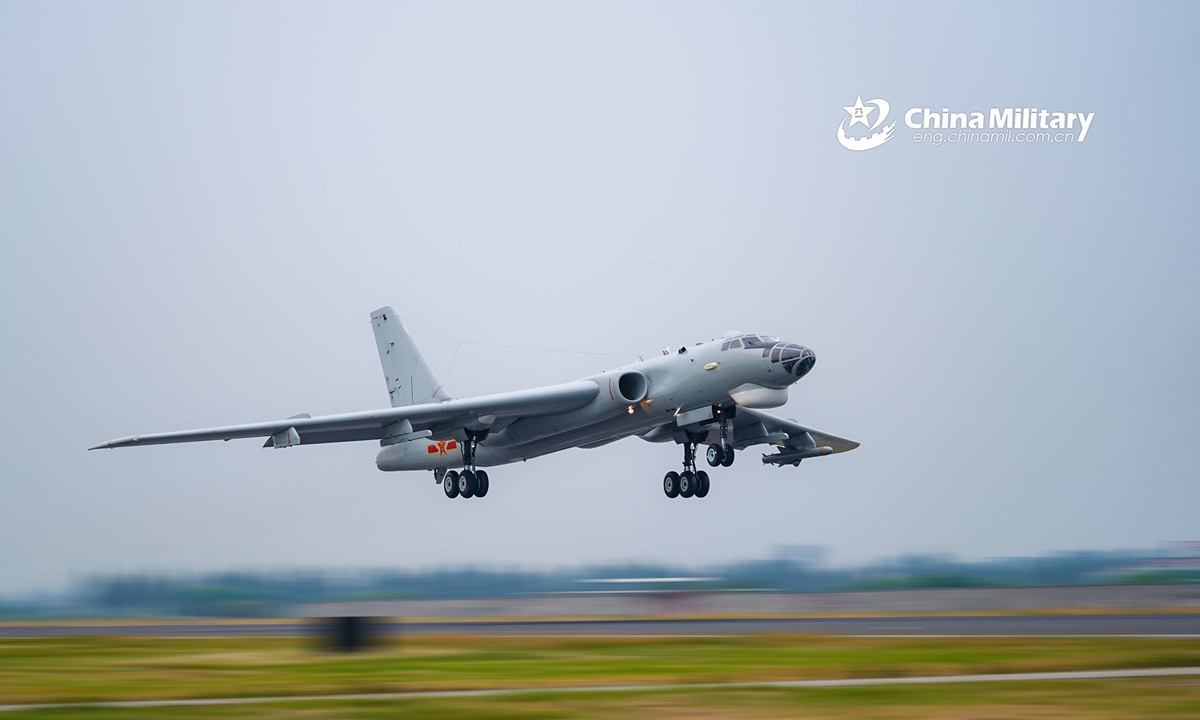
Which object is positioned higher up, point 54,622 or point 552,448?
point 552,448

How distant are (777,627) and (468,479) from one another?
11.5 metres

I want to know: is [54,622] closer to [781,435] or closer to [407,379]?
[407,379]

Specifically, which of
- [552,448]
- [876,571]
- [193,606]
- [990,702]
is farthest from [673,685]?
[876,571]

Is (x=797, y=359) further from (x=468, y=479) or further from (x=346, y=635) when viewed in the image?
(x=346, y=635)

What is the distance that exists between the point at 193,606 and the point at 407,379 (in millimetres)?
9364

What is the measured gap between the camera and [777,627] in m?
23.4

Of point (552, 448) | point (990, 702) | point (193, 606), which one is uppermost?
point (552, 448)

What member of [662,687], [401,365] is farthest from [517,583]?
[662,687]

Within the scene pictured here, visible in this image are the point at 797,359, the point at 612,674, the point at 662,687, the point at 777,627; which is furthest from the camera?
the point at 797,359

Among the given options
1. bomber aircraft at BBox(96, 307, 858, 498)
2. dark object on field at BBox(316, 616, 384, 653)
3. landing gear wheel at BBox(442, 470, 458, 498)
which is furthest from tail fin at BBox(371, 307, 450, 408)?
dark object on field at BBox(316, 616, 384, 653)

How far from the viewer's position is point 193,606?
3609cm

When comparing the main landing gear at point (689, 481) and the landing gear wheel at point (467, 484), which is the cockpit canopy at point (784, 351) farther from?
the landing gear wheel at point (467, 484)

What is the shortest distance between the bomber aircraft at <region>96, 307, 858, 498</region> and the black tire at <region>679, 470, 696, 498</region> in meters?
0.03

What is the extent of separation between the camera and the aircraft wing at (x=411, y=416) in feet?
95.3
